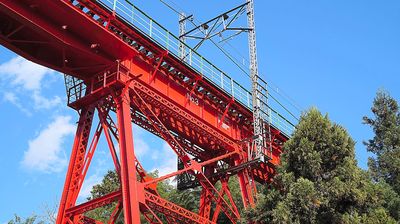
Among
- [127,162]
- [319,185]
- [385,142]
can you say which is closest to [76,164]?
[127,162]

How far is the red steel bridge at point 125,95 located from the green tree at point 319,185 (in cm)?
409

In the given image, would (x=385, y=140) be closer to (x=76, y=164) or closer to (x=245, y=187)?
(x=245, y=187)

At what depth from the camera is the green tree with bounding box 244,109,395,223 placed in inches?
664

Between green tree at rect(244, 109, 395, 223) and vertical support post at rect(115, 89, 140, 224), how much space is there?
421 centimetres

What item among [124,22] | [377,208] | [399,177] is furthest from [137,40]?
[399,177]

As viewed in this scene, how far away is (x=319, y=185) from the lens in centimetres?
1741

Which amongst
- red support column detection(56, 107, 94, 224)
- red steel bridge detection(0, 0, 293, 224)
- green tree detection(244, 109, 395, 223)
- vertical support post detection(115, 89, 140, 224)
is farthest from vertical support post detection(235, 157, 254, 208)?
red support column detection(56, 107, 94, 224)

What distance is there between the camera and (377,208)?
18.1 meters

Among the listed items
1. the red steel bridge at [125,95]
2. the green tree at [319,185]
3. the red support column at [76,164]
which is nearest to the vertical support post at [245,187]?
the red steel bridge at [125,95]

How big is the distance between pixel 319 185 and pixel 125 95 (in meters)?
7.46

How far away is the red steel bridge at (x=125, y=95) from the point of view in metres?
17.3

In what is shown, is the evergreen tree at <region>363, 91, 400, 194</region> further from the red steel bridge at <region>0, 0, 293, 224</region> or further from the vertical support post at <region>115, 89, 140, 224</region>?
the vertical support post at <region>115, 89, 140, 224</region>

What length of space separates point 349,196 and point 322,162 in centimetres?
148

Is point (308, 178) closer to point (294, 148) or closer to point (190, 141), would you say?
point (294, 148)
